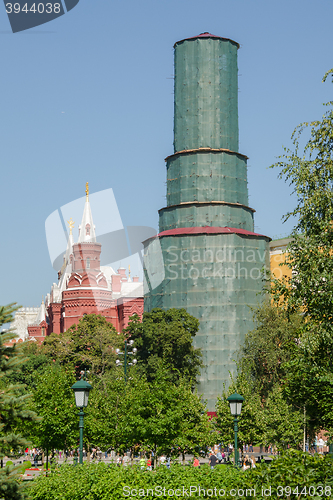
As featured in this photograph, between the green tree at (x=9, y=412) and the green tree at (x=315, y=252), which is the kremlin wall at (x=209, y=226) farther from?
the green tree at (x=9, y=412)

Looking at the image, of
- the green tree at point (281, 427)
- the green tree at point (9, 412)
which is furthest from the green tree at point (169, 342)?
the green tree at point (9, 412)

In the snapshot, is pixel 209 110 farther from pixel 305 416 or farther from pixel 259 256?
pixel 305 416

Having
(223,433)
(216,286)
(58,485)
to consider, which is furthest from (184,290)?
(58,485)

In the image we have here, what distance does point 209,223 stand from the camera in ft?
208

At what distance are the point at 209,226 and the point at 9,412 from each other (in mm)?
52287

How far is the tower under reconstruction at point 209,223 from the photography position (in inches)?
2288

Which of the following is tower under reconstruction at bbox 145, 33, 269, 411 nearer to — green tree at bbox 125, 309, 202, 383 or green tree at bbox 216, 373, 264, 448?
green tree at bbox 125, 309, 202, 383

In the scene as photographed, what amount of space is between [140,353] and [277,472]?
46530 mm

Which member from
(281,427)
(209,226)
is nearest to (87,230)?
(209,226)

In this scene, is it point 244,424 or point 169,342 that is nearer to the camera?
point 244,424

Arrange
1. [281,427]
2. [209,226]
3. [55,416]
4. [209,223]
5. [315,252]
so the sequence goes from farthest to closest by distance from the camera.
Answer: [209,223]
[209,226]
[281,427]
[55,416]
[315,252]

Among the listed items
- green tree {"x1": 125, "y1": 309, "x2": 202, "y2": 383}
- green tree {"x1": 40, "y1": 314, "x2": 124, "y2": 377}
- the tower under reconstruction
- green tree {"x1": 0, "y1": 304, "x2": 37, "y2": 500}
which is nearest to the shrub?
green tree {"x1": 0, "y1": 304, "x2": 37, "y2": 500}

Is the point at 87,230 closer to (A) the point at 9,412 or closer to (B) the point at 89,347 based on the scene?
(B) the point at 89,347

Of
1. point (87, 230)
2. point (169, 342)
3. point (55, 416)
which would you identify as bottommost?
point (55, 416)
